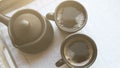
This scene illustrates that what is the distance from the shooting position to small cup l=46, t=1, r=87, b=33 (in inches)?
33.9

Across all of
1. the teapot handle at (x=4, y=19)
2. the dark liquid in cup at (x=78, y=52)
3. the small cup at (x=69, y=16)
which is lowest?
the dark liquid in cup at (x=78, y=52)

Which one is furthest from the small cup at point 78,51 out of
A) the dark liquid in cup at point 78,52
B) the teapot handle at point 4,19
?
the teapot handle at point 4,19

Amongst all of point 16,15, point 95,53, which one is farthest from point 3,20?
point 95,53

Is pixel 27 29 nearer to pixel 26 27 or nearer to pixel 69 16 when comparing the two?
pixel 26 27

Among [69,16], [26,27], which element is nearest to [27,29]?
[26,27]

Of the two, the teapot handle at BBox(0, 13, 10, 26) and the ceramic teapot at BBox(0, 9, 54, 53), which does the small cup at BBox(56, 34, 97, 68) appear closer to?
the ceramic teapot at BBox(0, 9, 54, 53)

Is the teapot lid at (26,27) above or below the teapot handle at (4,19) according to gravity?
below

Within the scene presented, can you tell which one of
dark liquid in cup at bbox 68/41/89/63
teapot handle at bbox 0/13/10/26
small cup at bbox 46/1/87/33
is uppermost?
teapot handle at bbox 0/13/10/26

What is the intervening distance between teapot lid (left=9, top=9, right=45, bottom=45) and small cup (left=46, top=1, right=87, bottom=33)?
0.05 meters

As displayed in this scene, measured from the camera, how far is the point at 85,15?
2.86 ft

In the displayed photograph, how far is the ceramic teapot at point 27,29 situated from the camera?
82cm

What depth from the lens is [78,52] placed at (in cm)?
84

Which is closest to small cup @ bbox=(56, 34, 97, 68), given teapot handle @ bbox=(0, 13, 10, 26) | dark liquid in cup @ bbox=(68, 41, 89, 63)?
dark liquid in cup @ bbox=(68, 41, 89, 63)

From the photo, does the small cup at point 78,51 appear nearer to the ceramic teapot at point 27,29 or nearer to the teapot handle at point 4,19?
the ceramic teapot at point 27,29
